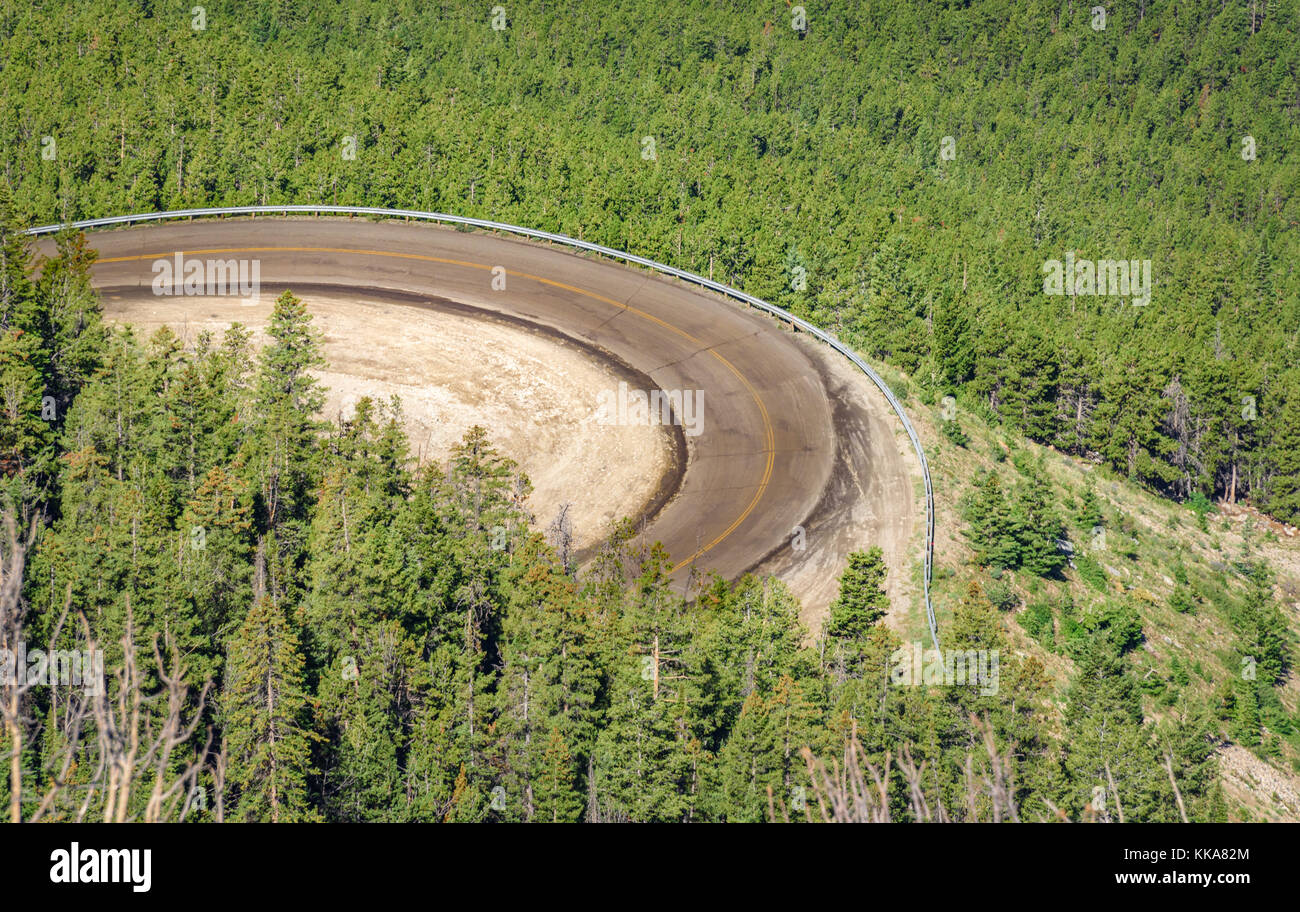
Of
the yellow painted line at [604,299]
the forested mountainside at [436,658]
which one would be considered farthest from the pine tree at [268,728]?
the yellow painted line at [604,299]

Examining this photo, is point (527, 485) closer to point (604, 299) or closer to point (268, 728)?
point (268, 728)

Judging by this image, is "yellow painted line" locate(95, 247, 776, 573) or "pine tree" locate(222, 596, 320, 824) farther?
"yellow painted line" locate(95, 247, 776, 573)

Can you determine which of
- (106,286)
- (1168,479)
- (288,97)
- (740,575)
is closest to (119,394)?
(106,286)

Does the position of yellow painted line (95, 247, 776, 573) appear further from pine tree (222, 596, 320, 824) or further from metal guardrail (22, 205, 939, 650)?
pine tree (222, 596, 320, 824)

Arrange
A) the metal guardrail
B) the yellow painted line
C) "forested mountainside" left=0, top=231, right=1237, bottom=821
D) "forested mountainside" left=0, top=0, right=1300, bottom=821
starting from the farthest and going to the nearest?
the metal guardrail
the yellow painted line
"forested mountainside" left=0, top=0, right=1300, bottom=821
"forested mountainside" left=0, top=231, right=1237, bottom=821

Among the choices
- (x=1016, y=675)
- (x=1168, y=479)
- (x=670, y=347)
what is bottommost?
(x=1016, y=675)

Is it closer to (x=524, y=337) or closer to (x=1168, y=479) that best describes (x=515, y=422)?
(x=524, y=337)

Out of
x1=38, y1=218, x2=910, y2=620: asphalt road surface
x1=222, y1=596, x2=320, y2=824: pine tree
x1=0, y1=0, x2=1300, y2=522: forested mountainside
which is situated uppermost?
x1=0, y1=0, x2=1300, y2=522: forested mountainside

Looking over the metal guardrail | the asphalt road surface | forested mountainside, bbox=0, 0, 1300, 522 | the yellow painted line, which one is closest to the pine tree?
the asphalt road surface

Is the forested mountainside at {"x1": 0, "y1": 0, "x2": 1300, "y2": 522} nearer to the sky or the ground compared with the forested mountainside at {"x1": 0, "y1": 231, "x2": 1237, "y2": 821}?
nearer to the sky

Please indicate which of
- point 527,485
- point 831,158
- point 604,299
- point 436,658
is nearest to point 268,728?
point 436,658
